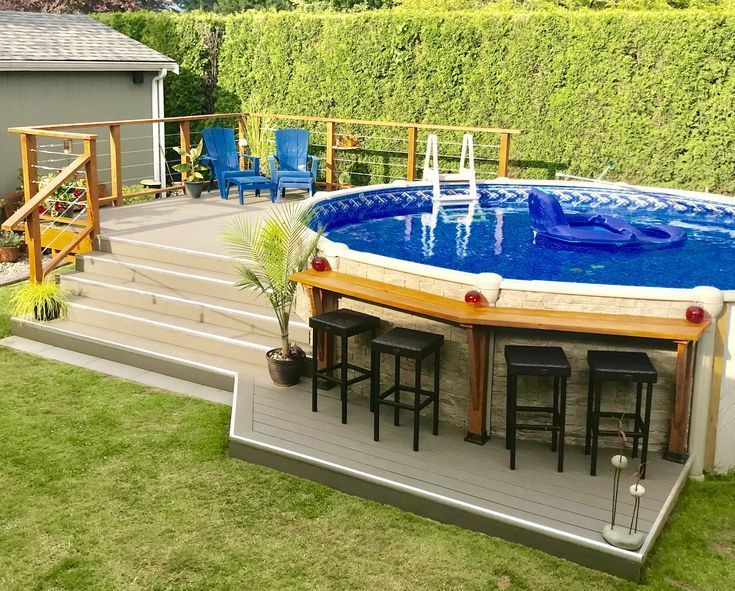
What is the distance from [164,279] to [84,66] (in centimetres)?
761

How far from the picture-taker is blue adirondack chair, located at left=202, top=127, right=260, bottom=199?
1355cm

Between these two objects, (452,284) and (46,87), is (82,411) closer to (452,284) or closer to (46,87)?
(452,284)

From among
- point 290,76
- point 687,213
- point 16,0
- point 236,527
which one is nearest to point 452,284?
point 236,527

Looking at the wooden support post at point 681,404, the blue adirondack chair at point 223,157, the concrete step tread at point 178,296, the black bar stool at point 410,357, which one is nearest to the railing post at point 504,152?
the blue adirondack chair at point 223,157

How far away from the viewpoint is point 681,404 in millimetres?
6078

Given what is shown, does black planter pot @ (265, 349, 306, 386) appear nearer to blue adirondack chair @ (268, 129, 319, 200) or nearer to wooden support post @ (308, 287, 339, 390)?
wooden support post @ (308, 287, 339, 390)

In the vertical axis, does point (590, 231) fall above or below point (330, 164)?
below

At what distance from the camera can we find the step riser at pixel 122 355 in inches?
316

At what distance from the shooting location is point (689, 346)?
19.6 feet

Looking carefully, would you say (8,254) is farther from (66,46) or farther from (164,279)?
(66,46)

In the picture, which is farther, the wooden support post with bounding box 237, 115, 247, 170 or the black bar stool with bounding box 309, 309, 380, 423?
the wooden support post with bounding box 237, 115, 247, 170

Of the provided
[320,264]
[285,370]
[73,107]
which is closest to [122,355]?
[285,370]

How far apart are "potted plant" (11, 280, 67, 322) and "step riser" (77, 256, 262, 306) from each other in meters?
0.75

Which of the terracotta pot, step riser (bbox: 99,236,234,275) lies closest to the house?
the terracotta pot
